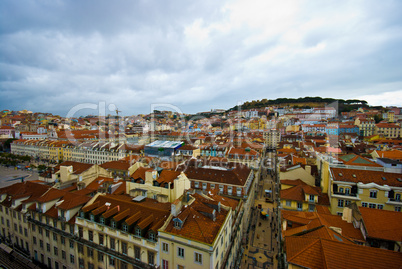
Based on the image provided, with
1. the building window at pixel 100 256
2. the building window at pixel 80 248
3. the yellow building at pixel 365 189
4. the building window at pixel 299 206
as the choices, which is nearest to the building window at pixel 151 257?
the building window at pixel 100 256

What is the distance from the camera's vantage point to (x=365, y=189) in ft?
71.5

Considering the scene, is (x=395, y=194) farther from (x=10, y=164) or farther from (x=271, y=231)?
(x=10, y=164)

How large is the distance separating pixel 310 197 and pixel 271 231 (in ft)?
25.5

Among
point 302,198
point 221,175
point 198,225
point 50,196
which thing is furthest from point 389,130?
point 50,196

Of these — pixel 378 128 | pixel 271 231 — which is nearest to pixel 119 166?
pixel 271 231

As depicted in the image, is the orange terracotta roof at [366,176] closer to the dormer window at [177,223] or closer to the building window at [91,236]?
the dormer window at [177,223]

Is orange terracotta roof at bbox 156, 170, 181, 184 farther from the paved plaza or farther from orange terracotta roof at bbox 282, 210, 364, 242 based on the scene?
the paved plaza

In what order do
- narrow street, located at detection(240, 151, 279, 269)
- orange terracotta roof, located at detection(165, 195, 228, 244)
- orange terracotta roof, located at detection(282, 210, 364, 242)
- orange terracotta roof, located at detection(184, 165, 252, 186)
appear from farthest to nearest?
1. orange terracotta roof, located at detection(184, 165, 252, 186)
2. narrow street, located at detection(240, 151, 279, 269)
3. orange terracotta roof, located at detection(282, 210, 364, 242)
4. orange terracotta roof, located at detection(165, 195, 228, 244)

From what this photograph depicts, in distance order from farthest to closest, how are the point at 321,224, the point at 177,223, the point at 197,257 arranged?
the point at 321,224
the point at 177,223
the point at 197,257

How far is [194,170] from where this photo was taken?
109 ft

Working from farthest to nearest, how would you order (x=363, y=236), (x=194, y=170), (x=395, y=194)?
(x=194, y=170), (x=395, y=194), (x=363, y=236)

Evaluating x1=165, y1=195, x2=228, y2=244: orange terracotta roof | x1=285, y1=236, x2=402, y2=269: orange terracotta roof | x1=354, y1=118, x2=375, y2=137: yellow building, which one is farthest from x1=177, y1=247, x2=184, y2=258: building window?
x1=354, y1=118, x2=375, y2=137: yellow building

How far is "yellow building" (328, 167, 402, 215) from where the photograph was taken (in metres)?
21.0

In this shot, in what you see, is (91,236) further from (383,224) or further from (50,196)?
(383,224)
